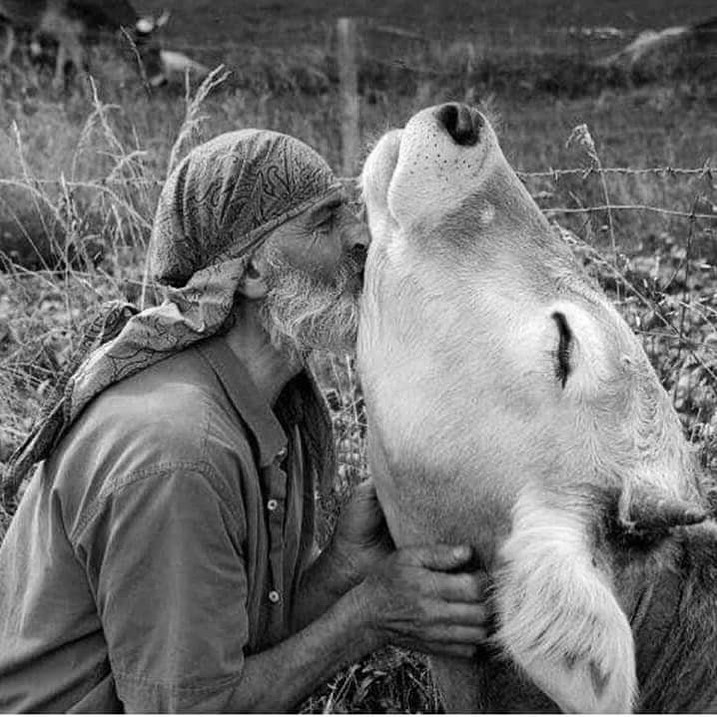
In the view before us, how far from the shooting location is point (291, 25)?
375 inches

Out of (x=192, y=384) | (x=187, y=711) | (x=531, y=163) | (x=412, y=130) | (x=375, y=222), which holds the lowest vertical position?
(x=531, y=163)

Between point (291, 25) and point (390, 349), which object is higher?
point (390, 349)

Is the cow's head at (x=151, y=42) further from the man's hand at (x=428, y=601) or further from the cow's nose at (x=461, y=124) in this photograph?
the man's hand at (x=428, y=601)

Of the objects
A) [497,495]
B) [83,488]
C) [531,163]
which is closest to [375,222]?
[497,495]

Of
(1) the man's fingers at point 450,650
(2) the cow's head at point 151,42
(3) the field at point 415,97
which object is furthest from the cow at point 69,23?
(1) the man's fingers at point 450,650

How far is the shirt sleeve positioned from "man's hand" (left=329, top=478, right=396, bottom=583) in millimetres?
539

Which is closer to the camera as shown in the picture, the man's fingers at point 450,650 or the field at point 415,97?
the man's fingers at point 450,650

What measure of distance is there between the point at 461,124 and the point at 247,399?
2.61ft

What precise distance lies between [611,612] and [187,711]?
95cm

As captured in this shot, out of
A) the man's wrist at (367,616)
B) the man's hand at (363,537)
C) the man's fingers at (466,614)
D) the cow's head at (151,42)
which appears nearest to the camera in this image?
the man's fingers at (466,614)

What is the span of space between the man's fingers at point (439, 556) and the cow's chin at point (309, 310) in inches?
20.1

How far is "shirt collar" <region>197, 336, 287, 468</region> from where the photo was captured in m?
3.29

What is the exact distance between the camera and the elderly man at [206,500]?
3006 mm

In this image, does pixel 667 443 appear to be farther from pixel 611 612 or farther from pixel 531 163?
pixel 531 163
